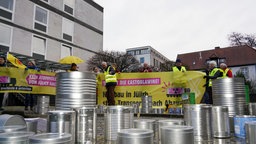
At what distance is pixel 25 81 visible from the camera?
895 cm

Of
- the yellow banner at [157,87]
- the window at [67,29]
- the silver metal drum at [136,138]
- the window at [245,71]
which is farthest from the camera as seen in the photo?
the window at [245,71]

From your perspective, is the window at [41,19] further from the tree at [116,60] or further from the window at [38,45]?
the tree at [116,60]

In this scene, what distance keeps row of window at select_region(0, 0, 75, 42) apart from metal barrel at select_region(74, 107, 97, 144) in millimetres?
18776

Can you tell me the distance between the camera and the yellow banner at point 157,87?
8.24 meters

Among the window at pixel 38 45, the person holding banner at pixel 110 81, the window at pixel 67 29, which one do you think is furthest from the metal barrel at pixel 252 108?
the window at pixel 67 29

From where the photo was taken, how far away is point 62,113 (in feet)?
8.82

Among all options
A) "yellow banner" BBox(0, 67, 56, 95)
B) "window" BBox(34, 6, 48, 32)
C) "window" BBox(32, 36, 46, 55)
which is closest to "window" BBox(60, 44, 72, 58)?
"window" BBox(32, 36, 46, 55)

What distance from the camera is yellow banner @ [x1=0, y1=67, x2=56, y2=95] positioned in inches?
332

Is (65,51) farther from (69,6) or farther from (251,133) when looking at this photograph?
(251,133)

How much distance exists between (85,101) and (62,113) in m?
0.71

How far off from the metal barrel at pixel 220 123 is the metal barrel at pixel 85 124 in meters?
2.09

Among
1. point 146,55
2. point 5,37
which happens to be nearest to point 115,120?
point 5,37

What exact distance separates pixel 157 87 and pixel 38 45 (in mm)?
17019

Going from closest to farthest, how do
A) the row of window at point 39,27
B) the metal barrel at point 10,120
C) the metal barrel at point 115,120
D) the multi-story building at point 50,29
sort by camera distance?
1. the metal barrel at point 10,120
2. the metal barrel at point 115,120
3. the row of window at point 39,27
4. the multi-story building at point 50,29
